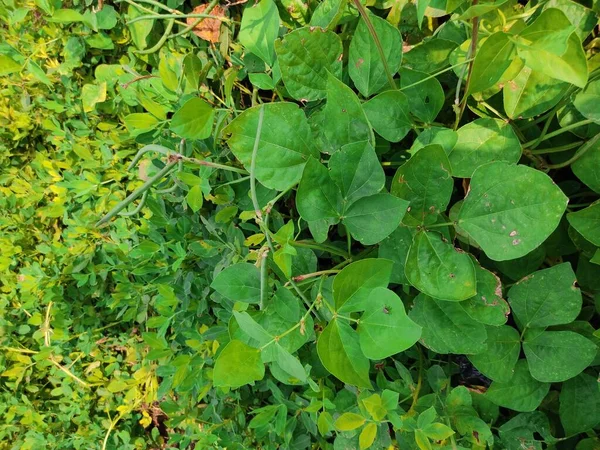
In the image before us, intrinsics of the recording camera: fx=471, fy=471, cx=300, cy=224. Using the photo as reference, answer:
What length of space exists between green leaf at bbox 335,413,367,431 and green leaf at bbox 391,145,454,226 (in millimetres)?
344

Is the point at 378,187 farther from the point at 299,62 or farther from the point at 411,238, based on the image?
the point at 299,62

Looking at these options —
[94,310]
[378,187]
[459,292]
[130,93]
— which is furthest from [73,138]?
[459,292]

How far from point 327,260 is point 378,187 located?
0.39 meters

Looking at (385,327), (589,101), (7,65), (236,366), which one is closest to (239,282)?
(236,366)

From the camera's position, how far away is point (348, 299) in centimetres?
65

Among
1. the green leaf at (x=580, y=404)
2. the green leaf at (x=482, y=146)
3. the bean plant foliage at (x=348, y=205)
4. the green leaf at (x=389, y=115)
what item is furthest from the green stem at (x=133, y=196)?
the green leaf at (x=580, y=404)

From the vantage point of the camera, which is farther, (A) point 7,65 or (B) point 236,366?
(A) point 7,65

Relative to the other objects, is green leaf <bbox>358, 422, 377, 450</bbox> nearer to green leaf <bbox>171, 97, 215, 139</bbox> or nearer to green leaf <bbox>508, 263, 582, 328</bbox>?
green leaf <bbox>508, 263, 582, 328</bbox>

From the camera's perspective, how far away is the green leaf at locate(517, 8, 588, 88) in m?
0.56

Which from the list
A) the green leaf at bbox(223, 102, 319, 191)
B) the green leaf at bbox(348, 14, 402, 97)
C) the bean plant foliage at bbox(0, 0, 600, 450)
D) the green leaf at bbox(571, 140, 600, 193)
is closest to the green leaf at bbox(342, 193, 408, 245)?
the bean plant foliage at bbox(0, 0, 600, 450)

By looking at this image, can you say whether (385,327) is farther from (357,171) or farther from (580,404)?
(580,404)

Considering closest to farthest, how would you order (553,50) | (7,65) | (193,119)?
(553,50) < (193,119) < (7,65)

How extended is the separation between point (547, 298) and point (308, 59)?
0.56 m

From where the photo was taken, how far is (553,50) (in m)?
0.55
